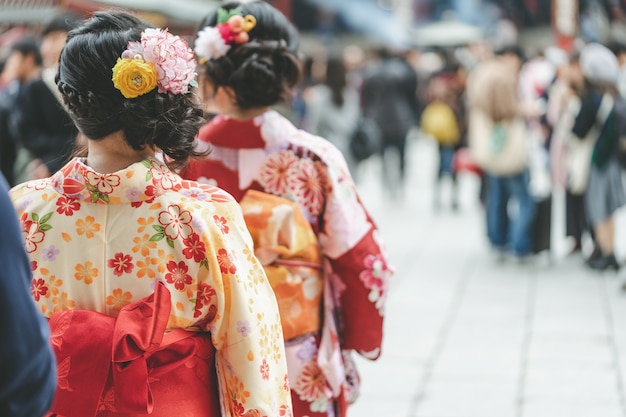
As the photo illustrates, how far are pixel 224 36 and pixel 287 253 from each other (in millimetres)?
663

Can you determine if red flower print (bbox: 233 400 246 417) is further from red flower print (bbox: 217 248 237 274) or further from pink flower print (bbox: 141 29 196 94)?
pink flower print (bbox: 141 29 196 94)

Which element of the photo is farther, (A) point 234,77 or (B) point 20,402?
(A) point 234,77

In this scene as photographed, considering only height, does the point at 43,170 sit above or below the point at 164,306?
below

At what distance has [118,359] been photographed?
6.42 ft

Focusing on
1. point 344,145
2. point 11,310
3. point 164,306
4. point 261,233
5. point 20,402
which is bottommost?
point 344,145

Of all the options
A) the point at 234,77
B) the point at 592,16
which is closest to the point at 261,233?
the point at 234,77

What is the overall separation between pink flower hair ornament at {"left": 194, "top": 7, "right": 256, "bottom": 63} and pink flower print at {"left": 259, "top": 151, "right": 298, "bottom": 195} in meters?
0.35

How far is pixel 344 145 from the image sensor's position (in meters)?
10.1

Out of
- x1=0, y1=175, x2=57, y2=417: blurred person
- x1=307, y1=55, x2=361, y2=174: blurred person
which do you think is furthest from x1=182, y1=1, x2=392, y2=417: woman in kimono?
x1=307, y1=55, x2=361, y2=174: blurred person

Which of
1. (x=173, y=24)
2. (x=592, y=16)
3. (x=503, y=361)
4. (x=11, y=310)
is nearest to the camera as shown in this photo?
(x=11, y=310)

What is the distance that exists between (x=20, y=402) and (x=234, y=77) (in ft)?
5.39

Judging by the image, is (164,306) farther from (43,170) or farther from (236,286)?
(43,170)

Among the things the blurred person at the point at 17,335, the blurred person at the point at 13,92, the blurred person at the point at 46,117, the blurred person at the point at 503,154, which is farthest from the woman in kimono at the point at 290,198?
the blurred person at the point at 503,154

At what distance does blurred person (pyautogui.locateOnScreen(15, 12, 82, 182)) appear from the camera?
545 centimetres
